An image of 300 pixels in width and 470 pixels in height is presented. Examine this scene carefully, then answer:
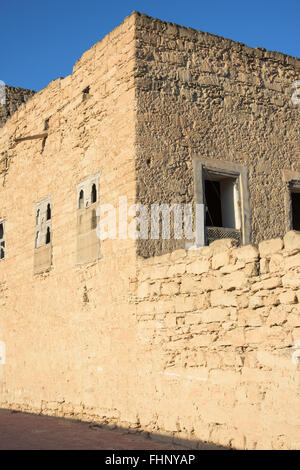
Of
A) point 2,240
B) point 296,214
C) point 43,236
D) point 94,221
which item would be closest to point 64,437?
point 94,221

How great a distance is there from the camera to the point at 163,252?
7969 mm

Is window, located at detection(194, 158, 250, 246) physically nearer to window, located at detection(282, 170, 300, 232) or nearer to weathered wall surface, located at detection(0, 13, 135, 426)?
window, located at detection(282, 170, 300, 232)

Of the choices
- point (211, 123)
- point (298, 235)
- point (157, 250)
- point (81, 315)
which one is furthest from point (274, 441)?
point (211, 123)

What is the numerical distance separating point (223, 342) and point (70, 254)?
382 cm

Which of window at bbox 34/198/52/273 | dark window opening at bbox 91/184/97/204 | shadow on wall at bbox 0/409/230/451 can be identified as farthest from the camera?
window at bbox 34/198/52/273

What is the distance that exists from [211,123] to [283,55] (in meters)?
2.16

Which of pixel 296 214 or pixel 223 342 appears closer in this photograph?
pixel 223 342

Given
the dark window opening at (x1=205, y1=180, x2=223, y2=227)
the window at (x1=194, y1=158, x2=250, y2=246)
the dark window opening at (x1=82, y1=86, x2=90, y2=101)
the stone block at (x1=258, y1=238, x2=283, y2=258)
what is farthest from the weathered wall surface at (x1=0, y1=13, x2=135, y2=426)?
the stone block at (x1=258, y1=238, x2=283, y2=258)

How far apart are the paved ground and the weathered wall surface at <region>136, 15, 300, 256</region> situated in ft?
8.05

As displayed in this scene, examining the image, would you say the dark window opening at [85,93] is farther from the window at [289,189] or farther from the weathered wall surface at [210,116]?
the window at [289,189]

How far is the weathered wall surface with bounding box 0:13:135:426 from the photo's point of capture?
26.6 ft

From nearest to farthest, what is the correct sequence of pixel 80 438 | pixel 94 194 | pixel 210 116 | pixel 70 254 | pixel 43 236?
pixel 80 438, pixel 210 116, pixel 94 194, pixel 70 254, pixel 43 236
